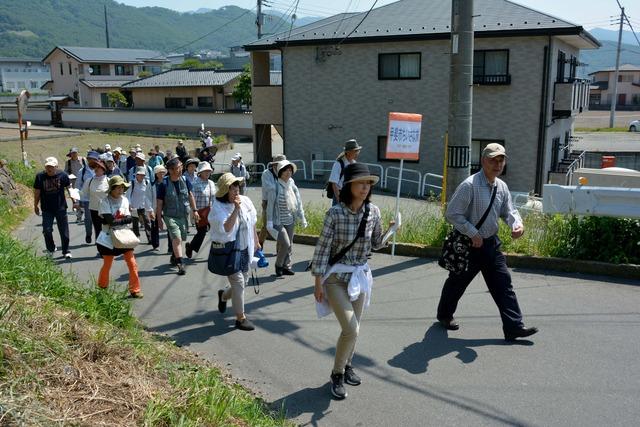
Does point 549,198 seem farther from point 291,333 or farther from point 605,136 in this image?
point 605,136

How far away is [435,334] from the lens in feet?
19.8

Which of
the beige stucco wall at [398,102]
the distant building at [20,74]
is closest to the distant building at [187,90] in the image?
the beige stucco wall at [398,102]

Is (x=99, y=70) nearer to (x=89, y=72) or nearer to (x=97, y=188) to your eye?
(x=89, y=72)

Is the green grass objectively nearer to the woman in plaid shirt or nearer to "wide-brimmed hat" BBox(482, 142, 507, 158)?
"wide-brimmed hat" BBox(482, 142, 507, 158)

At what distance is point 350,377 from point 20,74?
119m

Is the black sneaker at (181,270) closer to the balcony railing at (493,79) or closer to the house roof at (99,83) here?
the balcony railing at (493,79)

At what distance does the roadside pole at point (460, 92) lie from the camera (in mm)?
8078

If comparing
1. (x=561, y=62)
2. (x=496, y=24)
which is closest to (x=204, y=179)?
(x=496, y=24)

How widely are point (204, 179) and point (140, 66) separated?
65.1 metres

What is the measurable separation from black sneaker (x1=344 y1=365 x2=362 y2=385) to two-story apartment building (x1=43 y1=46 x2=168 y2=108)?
57.3 meters

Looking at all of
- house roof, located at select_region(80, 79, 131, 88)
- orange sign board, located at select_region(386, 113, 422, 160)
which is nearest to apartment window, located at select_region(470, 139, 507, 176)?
orange sign board, located at select_region(386, 113, 422, 160)

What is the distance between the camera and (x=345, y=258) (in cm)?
470

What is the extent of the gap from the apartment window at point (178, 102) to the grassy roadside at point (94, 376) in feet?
140

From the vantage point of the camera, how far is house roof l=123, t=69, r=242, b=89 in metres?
45.1
